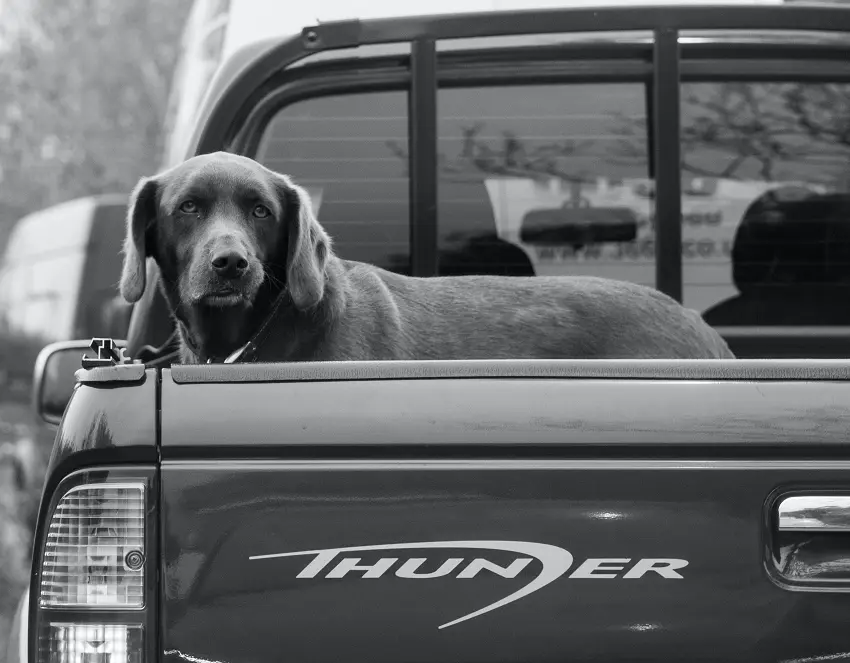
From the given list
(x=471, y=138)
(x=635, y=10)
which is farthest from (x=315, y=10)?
(x=635, y=10)

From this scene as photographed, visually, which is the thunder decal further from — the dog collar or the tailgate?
the dog collar

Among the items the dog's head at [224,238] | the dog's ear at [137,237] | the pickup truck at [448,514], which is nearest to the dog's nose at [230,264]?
the dog's head at [224,238]

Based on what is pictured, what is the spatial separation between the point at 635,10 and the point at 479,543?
7.50 feet

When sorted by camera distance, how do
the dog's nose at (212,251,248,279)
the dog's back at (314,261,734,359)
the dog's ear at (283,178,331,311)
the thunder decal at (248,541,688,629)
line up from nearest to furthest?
the thunder decal at (248,541,688,629) < the dog's nose at (212,251,248,279) < the dog's ear at (283,178,331,311) < the dog's back at (314,261,734,359)

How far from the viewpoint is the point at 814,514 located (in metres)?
2.02

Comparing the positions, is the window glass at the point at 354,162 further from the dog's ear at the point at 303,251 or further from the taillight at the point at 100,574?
the taillight at the point at 100,574

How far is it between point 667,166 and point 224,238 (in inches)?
55.9

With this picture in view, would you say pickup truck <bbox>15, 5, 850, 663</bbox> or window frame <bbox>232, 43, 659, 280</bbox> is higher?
window frame <bbox>232, 43, 659, 280</bbox>

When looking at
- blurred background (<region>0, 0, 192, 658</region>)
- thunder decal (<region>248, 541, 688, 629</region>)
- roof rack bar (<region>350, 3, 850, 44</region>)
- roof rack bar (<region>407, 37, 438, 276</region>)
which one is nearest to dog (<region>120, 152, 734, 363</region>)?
roof rack bar (<region>407, 37, 438, 276</region>)

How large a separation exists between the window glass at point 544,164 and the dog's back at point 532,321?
0.29 metres

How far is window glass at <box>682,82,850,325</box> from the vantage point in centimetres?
402

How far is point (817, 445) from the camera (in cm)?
203

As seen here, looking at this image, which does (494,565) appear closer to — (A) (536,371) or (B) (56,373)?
(A) (536,371)

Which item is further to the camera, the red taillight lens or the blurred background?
the blurred background
